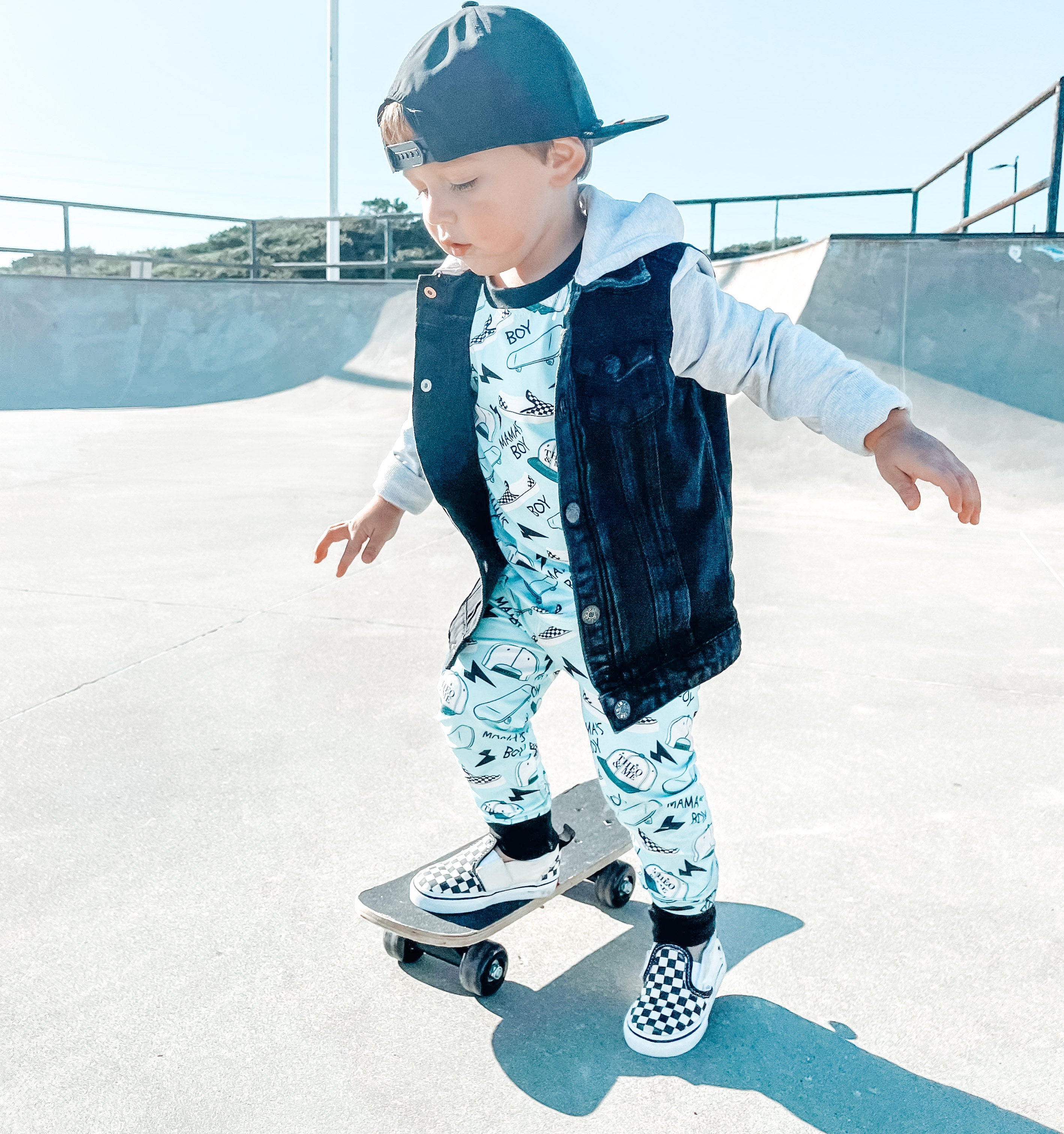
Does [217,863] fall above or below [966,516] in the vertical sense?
below

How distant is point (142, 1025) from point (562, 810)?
0.95 meters

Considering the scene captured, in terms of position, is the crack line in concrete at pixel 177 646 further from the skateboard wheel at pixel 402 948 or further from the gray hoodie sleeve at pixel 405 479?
the skateboard wheel at pixel 402 948

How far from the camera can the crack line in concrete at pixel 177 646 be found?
3.18 meters

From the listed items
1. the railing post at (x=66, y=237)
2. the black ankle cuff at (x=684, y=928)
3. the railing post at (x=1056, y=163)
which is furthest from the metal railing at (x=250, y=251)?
the black ankle cuff at (x=684, y=928)

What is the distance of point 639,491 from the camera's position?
68.4 inches

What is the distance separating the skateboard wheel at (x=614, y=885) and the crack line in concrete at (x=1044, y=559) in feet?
10.6

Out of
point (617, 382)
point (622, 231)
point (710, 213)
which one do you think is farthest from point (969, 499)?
point (710, 213)

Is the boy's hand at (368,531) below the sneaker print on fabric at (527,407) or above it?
below

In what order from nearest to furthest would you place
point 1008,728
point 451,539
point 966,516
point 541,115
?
1. point 966,516
2. point 541,115
3. point 1008,728
4. point 451,539

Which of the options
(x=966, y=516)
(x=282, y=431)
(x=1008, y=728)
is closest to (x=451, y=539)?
(x=1008, y=728)

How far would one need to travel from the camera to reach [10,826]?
2.47 meters

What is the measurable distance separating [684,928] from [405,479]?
971mm

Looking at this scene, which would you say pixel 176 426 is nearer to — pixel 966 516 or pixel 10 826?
pixel 10 826

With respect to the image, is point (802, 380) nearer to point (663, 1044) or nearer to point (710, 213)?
point (663, 1044)
